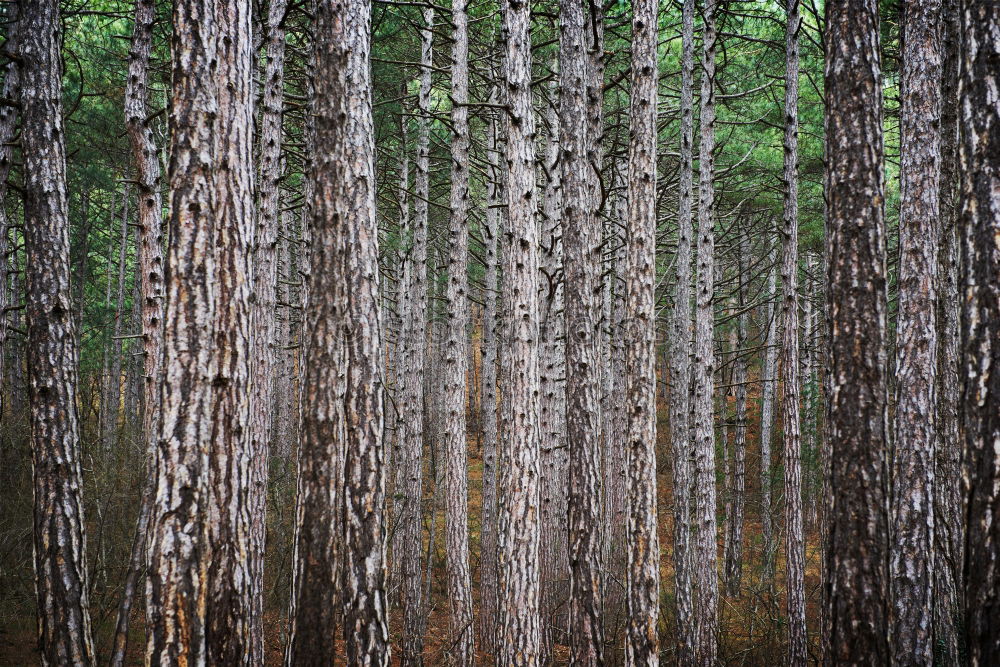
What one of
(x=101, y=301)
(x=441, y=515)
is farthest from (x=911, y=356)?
(x=101, y=301)

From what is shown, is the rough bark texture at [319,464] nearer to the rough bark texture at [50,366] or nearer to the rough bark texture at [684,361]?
the rough bark texture at [50,366]

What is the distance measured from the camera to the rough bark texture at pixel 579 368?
5.92 m

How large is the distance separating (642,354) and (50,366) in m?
5.15

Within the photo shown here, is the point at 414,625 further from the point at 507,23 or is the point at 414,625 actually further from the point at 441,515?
the point at 441,515

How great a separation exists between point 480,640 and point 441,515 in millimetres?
9374

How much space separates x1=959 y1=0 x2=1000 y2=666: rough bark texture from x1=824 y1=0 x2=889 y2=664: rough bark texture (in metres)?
1.08

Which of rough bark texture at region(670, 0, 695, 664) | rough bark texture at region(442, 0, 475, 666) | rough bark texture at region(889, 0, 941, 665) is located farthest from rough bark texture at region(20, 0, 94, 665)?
rough bark texture at region(889, 0, 941, 665)

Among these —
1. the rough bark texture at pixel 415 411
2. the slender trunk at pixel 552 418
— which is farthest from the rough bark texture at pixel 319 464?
the rough bark texture at pixel 415 411

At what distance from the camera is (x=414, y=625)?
846cm

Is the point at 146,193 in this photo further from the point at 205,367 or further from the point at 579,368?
the point at 579,368

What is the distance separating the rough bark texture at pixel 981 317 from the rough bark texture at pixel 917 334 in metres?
3.85

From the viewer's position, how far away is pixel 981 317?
294 centimetres

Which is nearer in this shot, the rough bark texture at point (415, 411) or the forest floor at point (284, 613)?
the forest floor at point (284, 613)

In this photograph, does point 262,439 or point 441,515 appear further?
point 441,515
